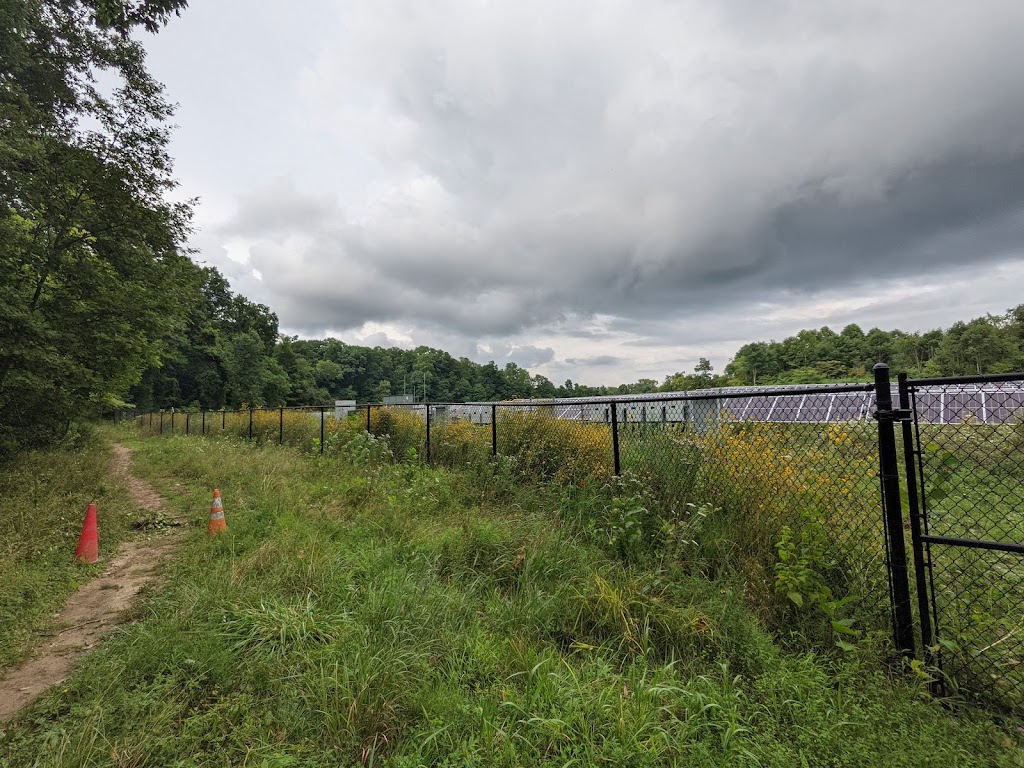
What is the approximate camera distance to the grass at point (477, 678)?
182cm

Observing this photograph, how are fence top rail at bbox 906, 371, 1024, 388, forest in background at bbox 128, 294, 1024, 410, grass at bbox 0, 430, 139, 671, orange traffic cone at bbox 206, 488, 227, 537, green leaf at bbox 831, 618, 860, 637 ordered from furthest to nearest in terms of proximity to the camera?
forest in background at bbox 128, 294, 1024, 410
orange traffic cone at bbox 206, 488, 227, 537
grass at bbox 0, 430, 139, 671
green leaf at bbox 831, 618, 860, 637
fence top rail at bbox 906, 371, 1024, 388

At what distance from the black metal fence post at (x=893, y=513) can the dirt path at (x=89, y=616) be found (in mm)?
4806

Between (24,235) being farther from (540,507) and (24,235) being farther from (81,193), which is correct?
(540,507)

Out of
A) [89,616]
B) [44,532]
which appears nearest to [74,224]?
[44,532]

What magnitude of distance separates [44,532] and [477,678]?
5646 millimetres

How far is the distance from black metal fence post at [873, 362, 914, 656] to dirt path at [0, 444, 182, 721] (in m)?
4.81

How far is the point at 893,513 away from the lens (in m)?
2.42

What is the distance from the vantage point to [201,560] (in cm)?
398

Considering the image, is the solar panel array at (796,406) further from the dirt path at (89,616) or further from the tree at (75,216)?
the tree at (75,216)

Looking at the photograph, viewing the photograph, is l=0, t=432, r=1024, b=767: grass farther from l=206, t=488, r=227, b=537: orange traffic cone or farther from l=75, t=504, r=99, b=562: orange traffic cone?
l=75, t=504, r=99, b=562: orange traffic cone

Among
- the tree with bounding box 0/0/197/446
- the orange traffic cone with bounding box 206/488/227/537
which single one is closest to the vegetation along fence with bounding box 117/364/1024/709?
the orange traffic cone with bounding box 206/488/227/537

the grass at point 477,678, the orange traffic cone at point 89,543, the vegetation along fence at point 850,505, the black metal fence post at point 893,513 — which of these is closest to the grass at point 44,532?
the orange traffic cone at point 89,543

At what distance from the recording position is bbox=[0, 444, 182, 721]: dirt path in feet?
7.80

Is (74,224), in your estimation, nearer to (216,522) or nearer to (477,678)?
(216,522)
